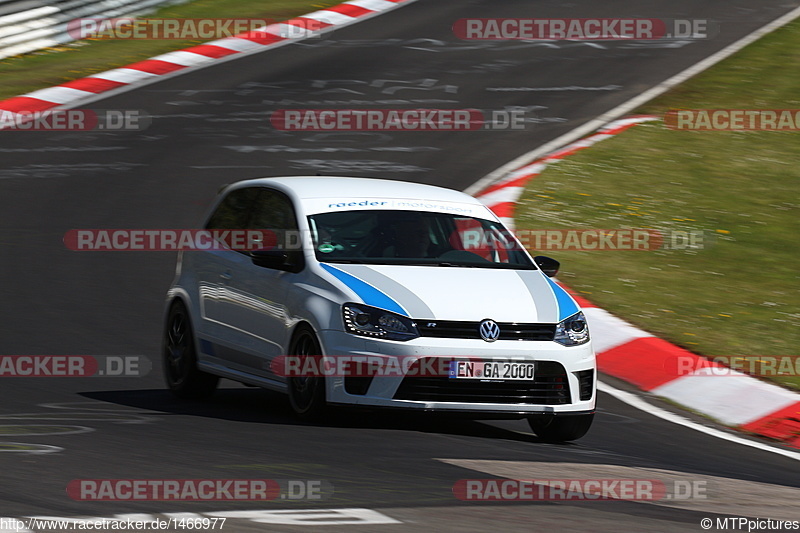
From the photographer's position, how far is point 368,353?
8.49 metres

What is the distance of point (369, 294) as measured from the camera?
8.65m

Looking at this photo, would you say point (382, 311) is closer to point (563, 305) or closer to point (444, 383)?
point (444, 383)

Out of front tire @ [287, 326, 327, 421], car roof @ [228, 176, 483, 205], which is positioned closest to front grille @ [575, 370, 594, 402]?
front tire @ [287, 326, 327, 421]

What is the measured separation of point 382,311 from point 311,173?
869cm

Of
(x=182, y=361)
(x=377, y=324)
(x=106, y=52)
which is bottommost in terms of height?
(x=182, y=361)

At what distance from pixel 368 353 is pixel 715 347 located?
3971 mm

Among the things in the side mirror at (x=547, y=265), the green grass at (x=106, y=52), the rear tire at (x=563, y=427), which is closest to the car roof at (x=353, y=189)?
the side mirror at (x=547, y=265)

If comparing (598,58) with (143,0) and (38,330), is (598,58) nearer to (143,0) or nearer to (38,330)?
(143,0)

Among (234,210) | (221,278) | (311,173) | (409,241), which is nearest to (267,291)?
(221,278)

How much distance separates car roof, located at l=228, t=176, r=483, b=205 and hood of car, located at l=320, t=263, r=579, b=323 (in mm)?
902

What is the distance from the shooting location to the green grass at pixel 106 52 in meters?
21.8

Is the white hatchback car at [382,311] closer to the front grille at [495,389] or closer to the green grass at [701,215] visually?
the front grille at [495,389]

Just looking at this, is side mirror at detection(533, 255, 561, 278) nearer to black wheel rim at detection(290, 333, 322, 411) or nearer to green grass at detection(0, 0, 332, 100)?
black wheel rim at detection(290, 333, 322, 411)

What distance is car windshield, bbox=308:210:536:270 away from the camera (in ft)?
30.6
